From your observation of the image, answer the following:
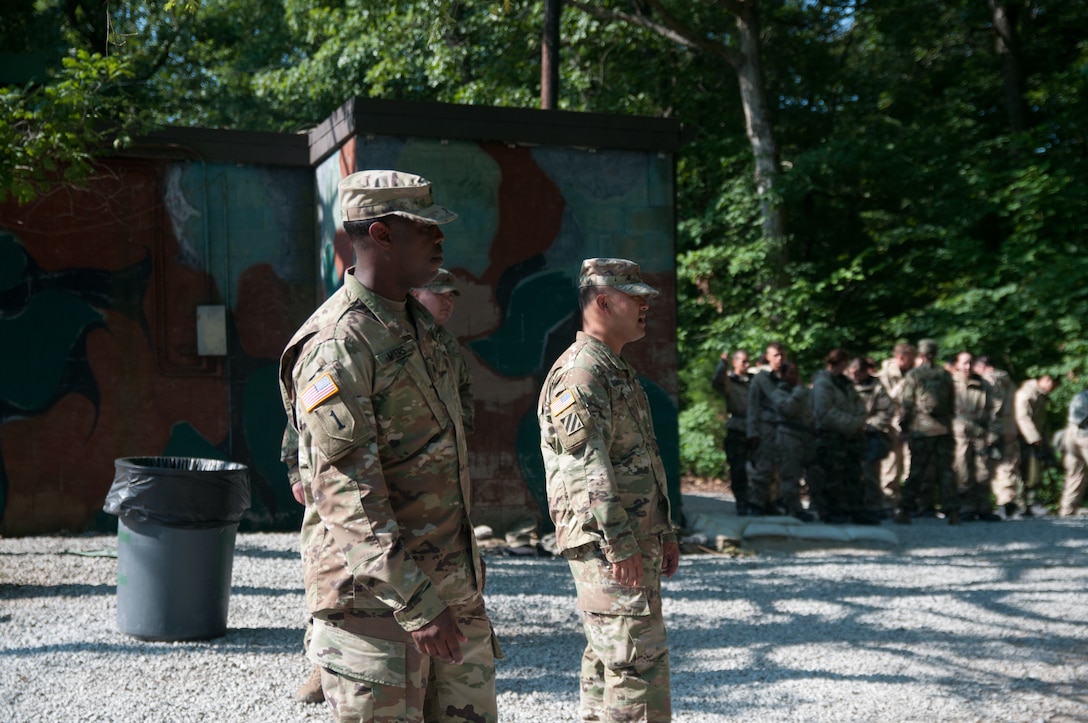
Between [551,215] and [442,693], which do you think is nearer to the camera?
[442,693]

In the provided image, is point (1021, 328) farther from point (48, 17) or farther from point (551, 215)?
point (48, 17)

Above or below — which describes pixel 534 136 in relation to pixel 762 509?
above

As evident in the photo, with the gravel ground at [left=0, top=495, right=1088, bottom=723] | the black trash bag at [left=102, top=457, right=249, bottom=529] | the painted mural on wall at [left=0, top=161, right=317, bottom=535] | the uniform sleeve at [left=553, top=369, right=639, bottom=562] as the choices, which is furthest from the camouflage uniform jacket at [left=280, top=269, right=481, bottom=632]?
the painted mural on wall at [left=0, top=161, right=317, bottom=535]

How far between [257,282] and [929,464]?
726cm

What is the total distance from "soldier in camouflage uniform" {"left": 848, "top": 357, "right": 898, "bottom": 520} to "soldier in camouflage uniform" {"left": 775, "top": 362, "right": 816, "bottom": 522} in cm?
72

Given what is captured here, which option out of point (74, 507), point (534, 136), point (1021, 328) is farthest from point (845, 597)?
point (1021, 328)

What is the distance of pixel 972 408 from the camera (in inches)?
475

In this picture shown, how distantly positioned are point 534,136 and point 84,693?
19.8 feet

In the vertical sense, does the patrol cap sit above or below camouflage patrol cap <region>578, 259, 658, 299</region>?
above

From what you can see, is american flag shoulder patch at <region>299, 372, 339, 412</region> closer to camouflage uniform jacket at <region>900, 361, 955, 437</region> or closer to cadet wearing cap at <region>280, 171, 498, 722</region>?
cadet wearing cap at <region>280, 171, 498, 722</region>

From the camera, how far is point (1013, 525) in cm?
1150

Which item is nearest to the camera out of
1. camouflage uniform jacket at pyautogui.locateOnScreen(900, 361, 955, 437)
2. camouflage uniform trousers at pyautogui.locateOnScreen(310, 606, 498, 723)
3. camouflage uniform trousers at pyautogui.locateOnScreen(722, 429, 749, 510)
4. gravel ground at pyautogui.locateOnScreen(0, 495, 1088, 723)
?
camouflage uniform trousers at pyautogui.locateOnScreen(310, 606, 498, 723)

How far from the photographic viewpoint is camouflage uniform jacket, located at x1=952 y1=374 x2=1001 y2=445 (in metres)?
12.1

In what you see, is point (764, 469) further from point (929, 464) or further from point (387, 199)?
point (387, 199)
